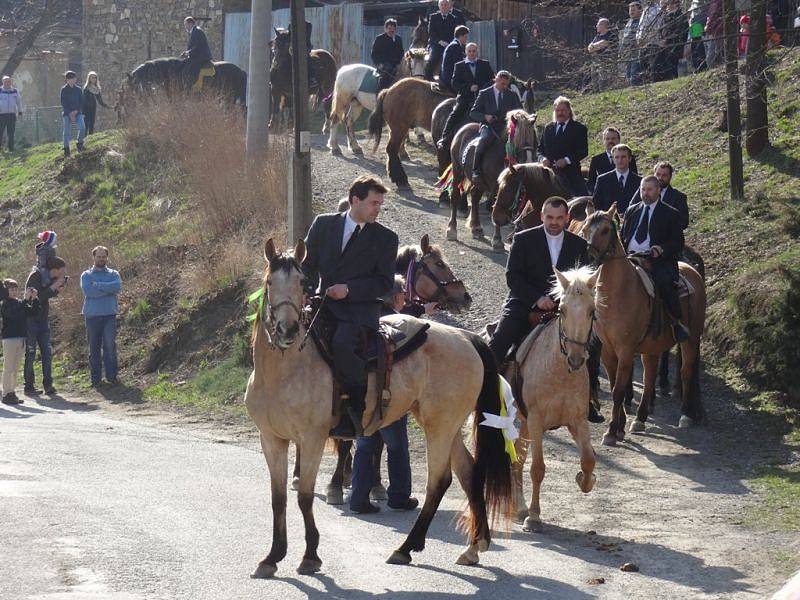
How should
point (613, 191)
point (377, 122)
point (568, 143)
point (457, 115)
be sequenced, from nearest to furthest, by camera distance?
point (613, 191) → point (568, 143) → point (457, 115) → point (377, 122)

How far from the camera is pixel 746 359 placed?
15.6 meters

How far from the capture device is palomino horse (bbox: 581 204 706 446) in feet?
43.1

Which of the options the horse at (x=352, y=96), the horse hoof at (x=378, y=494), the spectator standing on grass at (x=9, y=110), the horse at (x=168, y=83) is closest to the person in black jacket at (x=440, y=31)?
the horse at (x=352, y=96)

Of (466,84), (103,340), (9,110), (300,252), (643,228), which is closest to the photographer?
(300,252)

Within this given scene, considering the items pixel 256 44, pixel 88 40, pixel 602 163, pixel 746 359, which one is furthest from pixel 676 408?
pixel 88 40

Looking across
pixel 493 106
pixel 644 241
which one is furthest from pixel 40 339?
pixel 644 241

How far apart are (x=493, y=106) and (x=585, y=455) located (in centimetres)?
1124

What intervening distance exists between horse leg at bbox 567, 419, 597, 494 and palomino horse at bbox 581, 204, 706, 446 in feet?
10.8

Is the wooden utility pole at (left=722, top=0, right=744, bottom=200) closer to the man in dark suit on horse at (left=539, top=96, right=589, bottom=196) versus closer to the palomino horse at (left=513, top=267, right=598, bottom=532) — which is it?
the man in dark suit on horse at (left=539, top=96, right=589, bottom=196)

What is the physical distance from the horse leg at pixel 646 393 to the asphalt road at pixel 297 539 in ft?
2.74

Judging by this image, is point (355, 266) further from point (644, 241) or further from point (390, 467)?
point (644, 241)

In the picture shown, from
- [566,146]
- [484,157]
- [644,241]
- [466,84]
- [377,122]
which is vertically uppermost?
[466,84]

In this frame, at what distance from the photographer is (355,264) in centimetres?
891

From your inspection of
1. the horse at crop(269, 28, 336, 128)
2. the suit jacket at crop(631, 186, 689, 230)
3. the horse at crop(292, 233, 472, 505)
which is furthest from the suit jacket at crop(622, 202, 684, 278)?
the horse at crop(269, 28, 336, 128)
